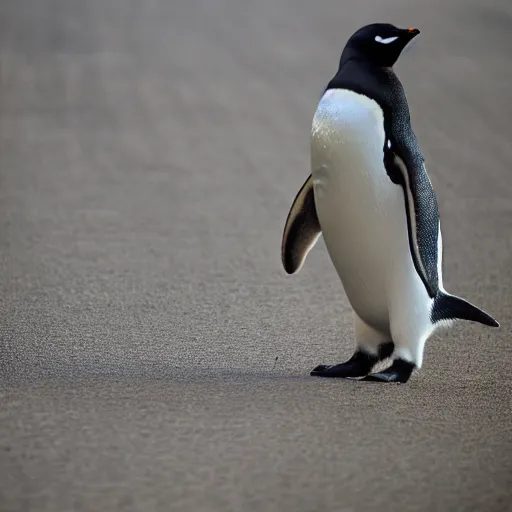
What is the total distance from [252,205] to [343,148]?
2.43 m

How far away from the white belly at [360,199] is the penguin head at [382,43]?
0.38ft

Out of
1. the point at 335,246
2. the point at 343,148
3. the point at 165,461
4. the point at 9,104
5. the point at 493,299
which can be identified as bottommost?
the point at 9,104

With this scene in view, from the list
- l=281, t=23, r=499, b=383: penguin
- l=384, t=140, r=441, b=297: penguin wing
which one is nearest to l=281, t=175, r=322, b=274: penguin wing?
l=281, t=23, r=499, b=383: penguin

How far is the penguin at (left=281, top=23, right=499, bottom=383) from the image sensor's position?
93.7 inches

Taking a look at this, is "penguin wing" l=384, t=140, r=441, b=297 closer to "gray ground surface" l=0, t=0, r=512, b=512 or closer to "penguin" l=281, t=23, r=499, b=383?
"penguin" l=281, t=23, r=499, b=383

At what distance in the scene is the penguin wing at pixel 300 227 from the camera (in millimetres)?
2576

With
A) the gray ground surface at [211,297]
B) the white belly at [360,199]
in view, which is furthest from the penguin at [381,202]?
the gray ground surface at [211,297]

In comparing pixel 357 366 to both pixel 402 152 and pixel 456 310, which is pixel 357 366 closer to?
pixel 456 310

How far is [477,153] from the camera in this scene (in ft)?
19.7

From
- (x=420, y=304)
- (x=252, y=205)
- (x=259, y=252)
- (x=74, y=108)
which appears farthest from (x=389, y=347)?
(x=74, y=108)

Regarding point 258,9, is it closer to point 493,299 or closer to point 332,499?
point 493,299

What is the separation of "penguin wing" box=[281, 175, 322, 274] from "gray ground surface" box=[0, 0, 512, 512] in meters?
0.26

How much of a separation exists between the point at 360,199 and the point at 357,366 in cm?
40

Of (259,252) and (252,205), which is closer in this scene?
(259,252)
